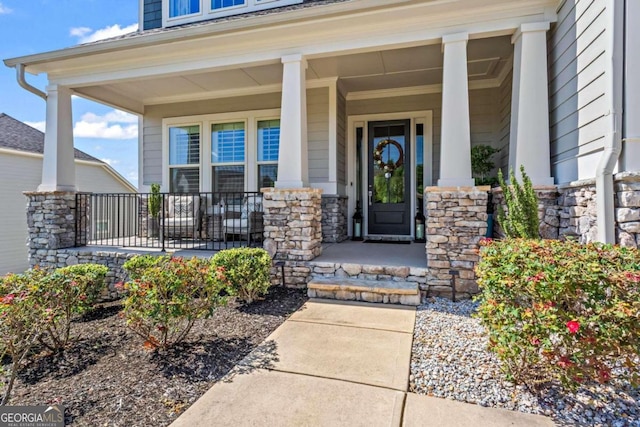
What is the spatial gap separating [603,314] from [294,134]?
3667 mm

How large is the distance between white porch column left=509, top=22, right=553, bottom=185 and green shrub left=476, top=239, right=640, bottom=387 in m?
1.78

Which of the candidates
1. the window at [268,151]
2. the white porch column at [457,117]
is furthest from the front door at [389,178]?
the white porch column at [457,117]

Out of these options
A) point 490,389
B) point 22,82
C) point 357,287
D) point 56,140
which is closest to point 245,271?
point 357,287

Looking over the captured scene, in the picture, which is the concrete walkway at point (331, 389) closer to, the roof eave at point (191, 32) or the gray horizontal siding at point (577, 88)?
the gray horizontal siding at point (577, 88)

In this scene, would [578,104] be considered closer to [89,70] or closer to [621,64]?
[621,64]

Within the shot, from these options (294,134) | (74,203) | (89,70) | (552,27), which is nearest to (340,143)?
(294,134)

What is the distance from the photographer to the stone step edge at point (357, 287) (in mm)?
3654

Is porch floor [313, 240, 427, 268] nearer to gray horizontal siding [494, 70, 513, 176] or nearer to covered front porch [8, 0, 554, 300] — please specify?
covered front porch [8, 0, 554, 300]

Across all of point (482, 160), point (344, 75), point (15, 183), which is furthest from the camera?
point (15, 183)

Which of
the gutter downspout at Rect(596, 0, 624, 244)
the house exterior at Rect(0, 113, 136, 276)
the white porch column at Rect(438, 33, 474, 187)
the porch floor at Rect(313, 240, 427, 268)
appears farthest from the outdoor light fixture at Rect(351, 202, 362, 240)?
the house exterior at Rect(0, 113, 136, 276)

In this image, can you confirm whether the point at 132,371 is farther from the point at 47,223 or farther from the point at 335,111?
the point at 335,111

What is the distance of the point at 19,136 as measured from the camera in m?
10.4

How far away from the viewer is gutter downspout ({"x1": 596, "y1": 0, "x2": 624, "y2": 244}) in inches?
102

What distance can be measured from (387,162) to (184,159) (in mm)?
4427
